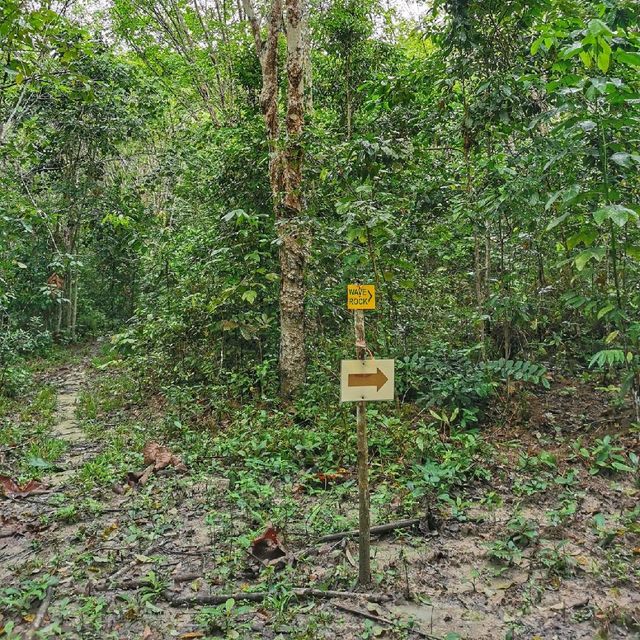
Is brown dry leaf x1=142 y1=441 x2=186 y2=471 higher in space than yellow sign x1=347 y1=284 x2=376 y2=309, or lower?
lower

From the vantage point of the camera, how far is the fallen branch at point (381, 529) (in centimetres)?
389

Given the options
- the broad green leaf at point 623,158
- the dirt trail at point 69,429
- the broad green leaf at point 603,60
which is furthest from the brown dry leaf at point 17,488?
the broad green leaf at point 603,60

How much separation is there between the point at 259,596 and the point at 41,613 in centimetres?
128

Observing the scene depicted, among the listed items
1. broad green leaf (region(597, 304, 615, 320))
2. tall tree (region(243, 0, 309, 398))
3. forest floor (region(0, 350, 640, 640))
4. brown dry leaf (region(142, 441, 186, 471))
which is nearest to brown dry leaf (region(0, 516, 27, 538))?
forest floor (region(0, 350, 640, 640))

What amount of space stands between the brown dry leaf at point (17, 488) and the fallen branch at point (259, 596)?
8.59 feet

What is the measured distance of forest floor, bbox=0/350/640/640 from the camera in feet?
10.0

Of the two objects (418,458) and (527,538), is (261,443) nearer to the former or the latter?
(418,458)

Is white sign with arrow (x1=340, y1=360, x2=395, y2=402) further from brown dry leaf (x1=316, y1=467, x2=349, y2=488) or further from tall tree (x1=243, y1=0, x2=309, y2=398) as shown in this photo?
tall tree (x1=243, y1=0, x2=309, y2=398)

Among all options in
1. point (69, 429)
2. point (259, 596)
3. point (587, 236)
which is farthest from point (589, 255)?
point (69, 429)

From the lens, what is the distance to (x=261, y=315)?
7602 mm

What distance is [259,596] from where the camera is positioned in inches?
128

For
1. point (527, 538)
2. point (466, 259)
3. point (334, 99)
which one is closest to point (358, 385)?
point (527, 538)

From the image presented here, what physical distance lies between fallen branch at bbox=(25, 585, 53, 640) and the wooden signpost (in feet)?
6.20

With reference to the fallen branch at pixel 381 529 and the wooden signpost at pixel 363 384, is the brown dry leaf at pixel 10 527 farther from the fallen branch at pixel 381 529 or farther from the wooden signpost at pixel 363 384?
the wooden signpost at pixel 363 384
